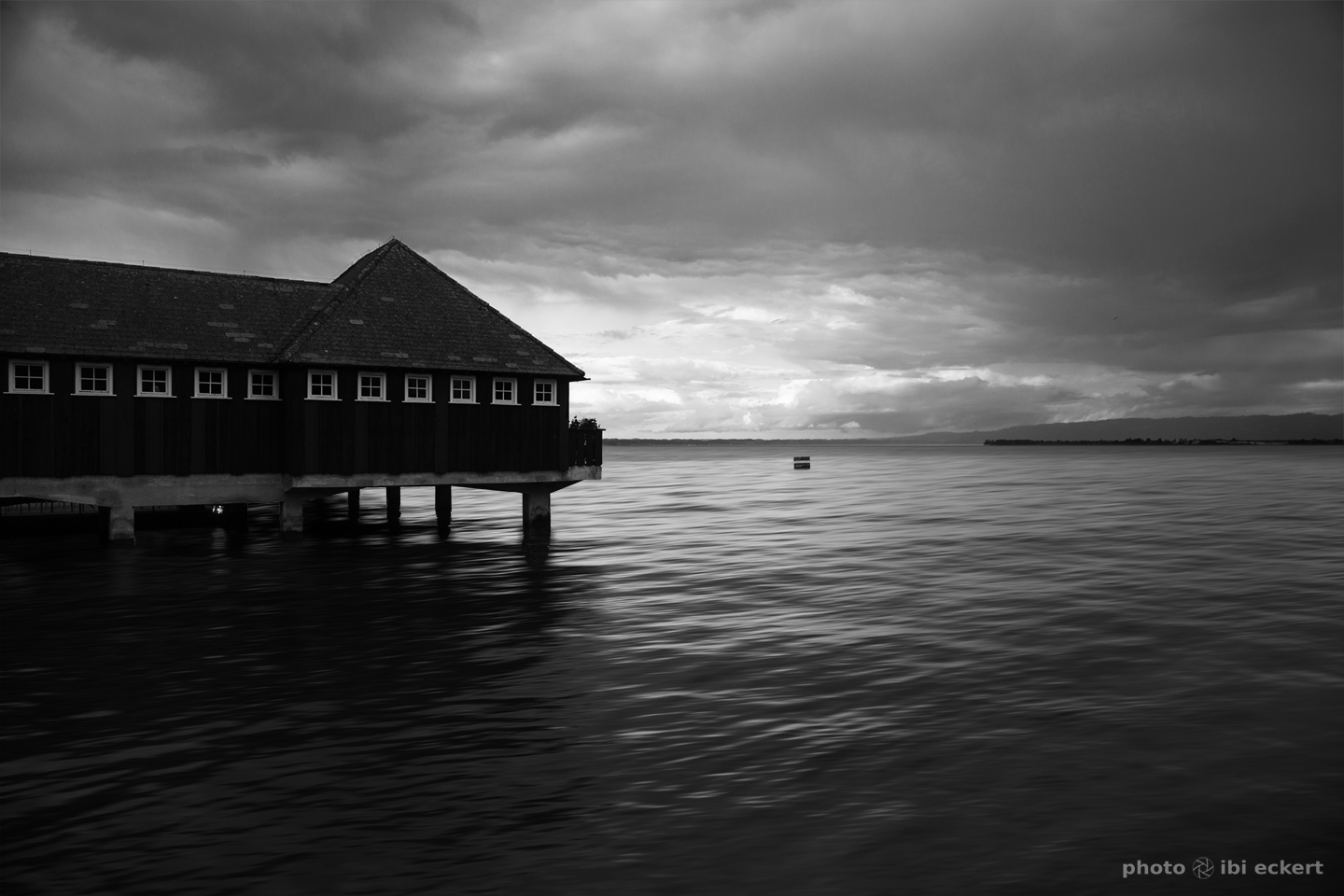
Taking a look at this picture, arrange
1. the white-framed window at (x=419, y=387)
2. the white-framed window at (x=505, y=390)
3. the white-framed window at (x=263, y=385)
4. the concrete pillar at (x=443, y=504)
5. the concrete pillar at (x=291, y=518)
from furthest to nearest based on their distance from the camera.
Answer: the concrete pillar at (x=443, y=504)
the white-framed window at (x=505, y=390)
the concrete pillar at (x=291, y=518)
the white-framed window at (x=419, y=387)
the white-framed window at (x=263, y=385)

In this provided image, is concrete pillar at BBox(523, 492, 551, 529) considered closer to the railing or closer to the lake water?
the railing

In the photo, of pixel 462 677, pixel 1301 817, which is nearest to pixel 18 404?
pixel 462 677

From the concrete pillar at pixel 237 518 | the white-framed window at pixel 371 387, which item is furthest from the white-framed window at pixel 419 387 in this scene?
the concrete pillar at pixel 237 518

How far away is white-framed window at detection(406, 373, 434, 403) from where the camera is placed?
1304 inches

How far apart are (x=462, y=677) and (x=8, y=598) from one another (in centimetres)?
1517

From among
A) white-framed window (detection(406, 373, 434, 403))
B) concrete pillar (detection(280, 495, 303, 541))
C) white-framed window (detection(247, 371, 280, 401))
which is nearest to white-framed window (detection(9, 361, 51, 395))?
white-framed window (detection(247, 371, 280, 401))

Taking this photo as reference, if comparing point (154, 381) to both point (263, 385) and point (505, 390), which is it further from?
point (505, 390)

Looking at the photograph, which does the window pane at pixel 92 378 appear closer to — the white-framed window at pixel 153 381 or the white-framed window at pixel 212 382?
the white-framed window at pixel 153 381

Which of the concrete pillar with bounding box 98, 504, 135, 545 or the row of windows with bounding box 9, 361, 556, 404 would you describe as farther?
the concrete pillar with bounding box 98, 504, 135, 545

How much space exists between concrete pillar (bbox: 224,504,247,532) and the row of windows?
32.3 feet

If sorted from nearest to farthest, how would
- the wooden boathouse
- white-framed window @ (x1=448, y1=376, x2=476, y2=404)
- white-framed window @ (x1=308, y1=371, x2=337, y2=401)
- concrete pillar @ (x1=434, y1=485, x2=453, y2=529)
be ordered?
1. the wooden boathouse
2. white-framed window @ (x1=308, y1=371, x2=337, y2=401)
3. white-framed window @ (x1=448, y1=376, x2=476, y2=404)
4. concrete pillar @ (x1=434, y1=485, x2=453, y2=529)

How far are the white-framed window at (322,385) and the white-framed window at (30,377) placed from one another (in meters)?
7.26

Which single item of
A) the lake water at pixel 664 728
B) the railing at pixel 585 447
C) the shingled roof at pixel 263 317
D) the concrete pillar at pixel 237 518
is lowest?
the lake water at pixel 664 728

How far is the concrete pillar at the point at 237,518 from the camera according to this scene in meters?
40.1
